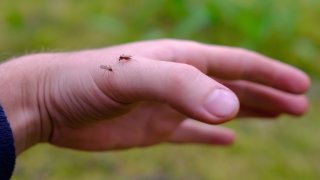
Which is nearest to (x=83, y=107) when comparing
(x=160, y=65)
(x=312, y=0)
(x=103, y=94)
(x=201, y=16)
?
(x=103, y=94)

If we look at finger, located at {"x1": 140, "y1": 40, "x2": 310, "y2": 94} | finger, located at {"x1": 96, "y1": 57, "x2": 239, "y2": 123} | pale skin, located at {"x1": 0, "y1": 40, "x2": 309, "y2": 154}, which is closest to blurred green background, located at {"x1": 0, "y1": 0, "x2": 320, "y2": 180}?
pale skin, located at {"x1": 0, "y1": 40, "x2": 309, "y2": 154}

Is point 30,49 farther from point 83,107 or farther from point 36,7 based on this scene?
point 83,107

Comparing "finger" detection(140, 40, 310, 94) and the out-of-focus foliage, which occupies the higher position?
"finger" detection(140, 40, 310, 94)

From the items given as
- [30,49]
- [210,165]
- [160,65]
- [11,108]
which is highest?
[160,65]

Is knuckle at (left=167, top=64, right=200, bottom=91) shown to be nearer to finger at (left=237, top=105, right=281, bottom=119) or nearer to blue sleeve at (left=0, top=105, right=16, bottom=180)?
blue sleeve at (left=0, top=105, right=16, bottom=180)

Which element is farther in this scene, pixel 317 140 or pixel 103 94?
pixel 317 140

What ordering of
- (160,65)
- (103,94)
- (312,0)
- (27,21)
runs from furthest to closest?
(312,0) → (27,21) → (103,94) → (160,65)


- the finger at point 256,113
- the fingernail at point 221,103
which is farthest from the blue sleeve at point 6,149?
the finger at point 256,113
